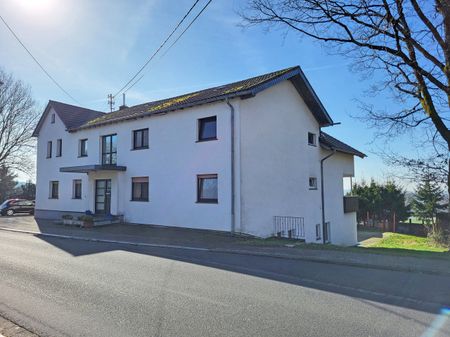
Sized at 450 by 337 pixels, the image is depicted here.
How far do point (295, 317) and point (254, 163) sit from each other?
10746 mm

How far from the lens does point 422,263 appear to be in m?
8.16

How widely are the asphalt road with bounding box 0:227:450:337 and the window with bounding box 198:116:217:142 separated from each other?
25.0 ft

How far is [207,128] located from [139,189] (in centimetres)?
542

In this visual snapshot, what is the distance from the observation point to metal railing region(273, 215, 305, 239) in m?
16.1

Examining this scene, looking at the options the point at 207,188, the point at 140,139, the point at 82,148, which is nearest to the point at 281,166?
the point at 207,188

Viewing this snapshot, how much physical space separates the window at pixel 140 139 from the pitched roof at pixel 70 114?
7104mm

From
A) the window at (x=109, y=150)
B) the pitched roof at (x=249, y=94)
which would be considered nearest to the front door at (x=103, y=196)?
the window at (x=109, y=150)

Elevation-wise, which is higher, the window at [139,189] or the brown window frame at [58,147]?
the brown window frame at [58,147]

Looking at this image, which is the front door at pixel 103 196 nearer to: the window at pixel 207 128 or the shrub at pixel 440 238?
the window at pixel 207 128

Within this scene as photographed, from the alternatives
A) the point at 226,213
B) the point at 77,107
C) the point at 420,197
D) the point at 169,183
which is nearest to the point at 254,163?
the point at 226,213

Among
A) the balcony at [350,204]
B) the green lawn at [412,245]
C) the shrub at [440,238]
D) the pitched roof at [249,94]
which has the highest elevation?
the pitched roof at [249,94]

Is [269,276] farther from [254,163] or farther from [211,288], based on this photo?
[254,163]

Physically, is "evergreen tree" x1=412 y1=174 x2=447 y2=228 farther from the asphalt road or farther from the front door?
the asphalt road

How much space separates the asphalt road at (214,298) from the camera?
4.38m
